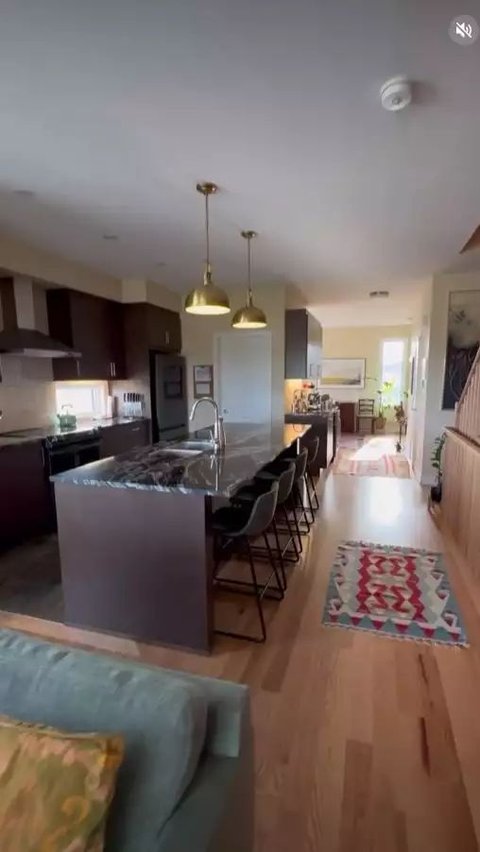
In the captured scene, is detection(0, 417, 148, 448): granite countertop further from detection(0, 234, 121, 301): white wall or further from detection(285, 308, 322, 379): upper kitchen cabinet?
detection(285, 308, 322, 379): upper kitchen cabinet

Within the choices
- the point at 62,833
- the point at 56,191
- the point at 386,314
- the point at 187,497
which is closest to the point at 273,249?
the point at 56,191

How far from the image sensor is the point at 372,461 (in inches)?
279

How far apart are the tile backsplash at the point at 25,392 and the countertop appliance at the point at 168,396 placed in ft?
4.23

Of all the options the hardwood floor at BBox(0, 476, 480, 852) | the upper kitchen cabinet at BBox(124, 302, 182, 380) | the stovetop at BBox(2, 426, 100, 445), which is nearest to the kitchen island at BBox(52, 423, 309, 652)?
the hardwood floor at BBox(0, 476, 480, 852)

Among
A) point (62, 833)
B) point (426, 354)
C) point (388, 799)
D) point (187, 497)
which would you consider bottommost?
point (388, 799)

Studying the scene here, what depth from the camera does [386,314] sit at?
28.4 feet

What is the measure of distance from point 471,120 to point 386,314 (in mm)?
6817

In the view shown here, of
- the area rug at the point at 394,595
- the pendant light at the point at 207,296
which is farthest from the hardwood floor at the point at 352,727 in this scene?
the pendant light at the point at 207,296

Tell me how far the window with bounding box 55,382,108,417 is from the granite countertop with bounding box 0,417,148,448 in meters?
0.21

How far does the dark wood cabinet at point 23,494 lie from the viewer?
3543mm

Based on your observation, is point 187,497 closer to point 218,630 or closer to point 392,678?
point 218,630

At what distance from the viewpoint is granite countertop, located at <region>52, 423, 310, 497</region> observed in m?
2.21

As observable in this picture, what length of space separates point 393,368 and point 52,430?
334 inches

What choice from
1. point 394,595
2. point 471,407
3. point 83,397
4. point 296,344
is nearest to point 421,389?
point 296,344
